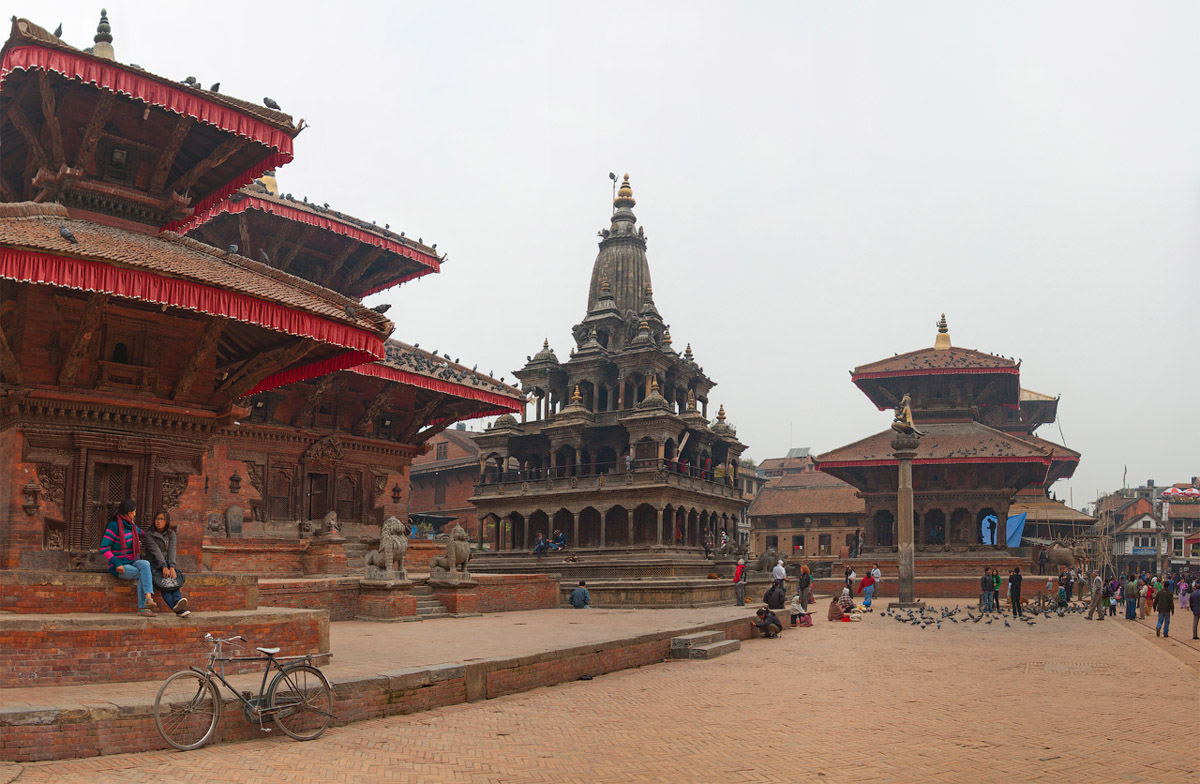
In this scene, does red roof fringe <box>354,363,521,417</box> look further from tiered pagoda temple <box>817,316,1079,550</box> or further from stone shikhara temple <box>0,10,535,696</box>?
tiered pagoda temple <box>817,316,1079,550</box>

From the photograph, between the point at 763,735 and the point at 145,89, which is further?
the point at 145,89

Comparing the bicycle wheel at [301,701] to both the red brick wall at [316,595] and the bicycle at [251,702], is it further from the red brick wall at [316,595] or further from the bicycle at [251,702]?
the red brick wall at [316,595]

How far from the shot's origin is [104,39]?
→ 15.1m

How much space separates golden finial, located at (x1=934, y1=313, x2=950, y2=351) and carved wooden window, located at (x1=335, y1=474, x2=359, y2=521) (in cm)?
4124

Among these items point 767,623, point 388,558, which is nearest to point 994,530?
point 767,623

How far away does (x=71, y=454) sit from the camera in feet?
40.0

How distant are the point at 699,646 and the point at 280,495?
1262cm

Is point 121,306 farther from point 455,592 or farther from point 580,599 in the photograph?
point 580,599

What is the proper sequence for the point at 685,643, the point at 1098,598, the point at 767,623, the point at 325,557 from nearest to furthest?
the point at 685,643 < the point at 767,623 < the point at 325,557 < the point at 1098,598

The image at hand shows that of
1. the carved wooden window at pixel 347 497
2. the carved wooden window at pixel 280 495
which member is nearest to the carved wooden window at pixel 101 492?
the carved wooden window at pixel 280 495

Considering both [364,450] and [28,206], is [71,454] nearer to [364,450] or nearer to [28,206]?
[28,206]

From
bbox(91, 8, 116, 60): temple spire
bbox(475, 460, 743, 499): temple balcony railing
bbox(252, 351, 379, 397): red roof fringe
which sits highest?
bbox(91, 8, 116, 60): temple spire

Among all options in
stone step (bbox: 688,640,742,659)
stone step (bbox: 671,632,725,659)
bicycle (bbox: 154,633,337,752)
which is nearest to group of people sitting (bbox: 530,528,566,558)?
stone step (bbox: 688,640,742,659)

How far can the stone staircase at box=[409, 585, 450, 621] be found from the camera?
68.4 ft
